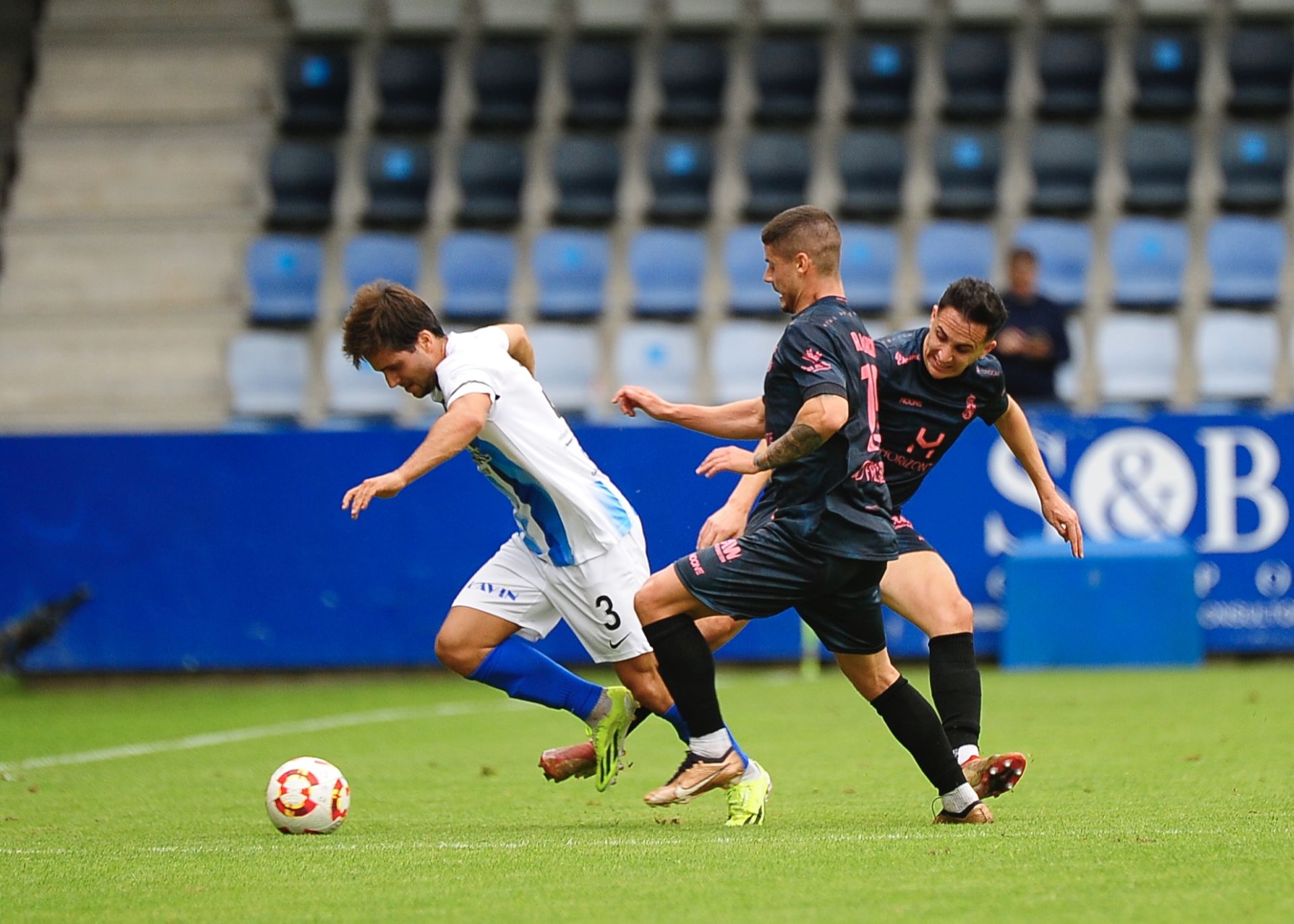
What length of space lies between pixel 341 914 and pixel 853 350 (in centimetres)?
218

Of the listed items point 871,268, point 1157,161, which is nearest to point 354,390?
point 871,268

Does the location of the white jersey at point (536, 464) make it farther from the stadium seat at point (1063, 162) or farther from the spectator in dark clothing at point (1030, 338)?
the stadium seat at point (1063, 162)

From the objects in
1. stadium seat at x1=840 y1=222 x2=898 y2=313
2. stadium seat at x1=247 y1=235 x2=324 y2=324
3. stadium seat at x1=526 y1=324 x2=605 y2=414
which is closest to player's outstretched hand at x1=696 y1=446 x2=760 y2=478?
stadium seat at x1=526 y1=324 x2=605 y2=414

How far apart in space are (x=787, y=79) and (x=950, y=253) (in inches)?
89.8

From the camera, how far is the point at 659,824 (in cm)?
583

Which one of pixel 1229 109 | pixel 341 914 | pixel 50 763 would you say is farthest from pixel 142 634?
Result: pixel 1229 109

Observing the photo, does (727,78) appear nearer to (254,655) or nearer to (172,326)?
(172,326)

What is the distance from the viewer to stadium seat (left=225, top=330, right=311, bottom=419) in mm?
15711

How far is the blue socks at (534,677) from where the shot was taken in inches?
243

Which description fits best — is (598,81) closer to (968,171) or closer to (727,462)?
(968,171)

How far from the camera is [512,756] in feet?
27.0

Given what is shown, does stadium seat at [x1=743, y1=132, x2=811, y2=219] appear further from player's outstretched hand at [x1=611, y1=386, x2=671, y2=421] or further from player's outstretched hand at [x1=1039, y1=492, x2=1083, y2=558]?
player's outstretched hand at [x1=611, y1=386, x2=671, y2=421]

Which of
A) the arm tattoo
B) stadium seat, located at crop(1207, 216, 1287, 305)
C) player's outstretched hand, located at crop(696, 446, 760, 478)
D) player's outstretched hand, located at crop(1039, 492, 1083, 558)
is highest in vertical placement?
stadium seat, located at crop(1207, 216, 1287, 305)

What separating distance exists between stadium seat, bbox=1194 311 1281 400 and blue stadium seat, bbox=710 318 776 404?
3415 millimetres
